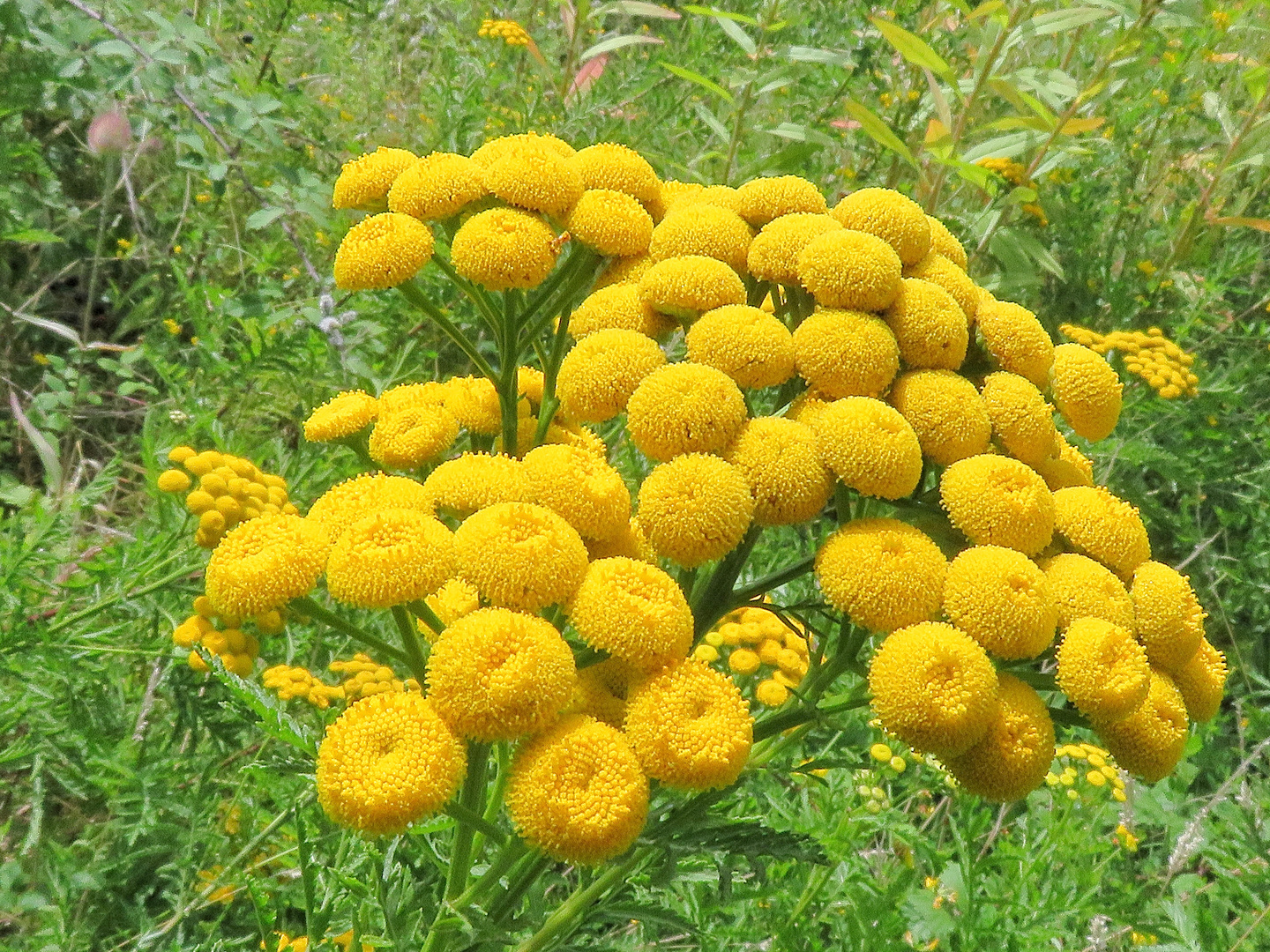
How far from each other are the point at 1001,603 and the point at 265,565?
45.5 inches

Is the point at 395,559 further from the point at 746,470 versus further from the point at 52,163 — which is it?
the point at 52,163

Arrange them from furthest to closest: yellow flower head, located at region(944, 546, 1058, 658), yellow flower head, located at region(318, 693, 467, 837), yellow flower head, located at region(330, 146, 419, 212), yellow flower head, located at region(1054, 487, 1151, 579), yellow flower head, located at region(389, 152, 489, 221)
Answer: yellow flower head, located at region(330, 146, 419, 212)
yellow flower head, located at region(389, 152, 489, 221)
yellow flower head, located at region(1054, 487, 1151, 579)
yellow flower head, located at region(944, 546, 1058, 658)
yellow flower head, located at region(318, 693, 467, 837)

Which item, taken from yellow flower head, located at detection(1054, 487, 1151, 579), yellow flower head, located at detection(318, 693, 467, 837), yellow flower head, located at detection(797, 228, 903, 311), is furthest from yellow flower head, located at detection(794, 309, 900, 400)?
yellow flower head, located at detection(318, 693, 467, 837)

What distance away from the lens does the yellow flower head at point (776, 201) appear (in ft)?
6.31

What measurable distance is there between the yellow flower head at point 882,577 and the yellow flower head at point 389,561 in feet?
2.03

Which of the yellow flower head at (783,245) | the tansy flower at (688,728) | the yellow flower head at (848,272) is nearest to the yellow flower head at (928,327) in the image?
the yellow flower head at (848,272)

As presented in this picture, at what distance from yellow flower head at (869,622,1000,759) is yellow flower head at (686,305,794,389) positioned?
517 mm

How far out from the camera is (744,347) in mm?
1637

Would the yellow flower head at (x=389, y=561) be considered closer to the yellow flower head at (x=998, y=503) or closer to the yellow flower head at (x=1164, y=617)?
the yellow flower head at (x=998, y=503)

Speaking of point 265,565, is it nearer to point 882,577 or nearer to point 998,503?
point 882,577

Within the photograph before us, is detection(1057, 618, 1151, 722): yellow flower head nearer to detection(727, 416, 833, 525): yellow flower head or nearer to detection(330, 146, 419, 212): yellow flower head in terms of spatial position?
detection(727, 416, 833, 525): yellow flower head

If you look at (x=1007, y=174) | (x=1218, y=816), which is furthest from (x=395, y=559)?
(x=1007, y=174)

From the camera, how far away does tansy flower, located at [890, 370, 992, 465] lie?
1634 mm

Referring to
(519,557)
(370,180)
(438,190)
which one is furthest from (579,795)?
(370,180)
